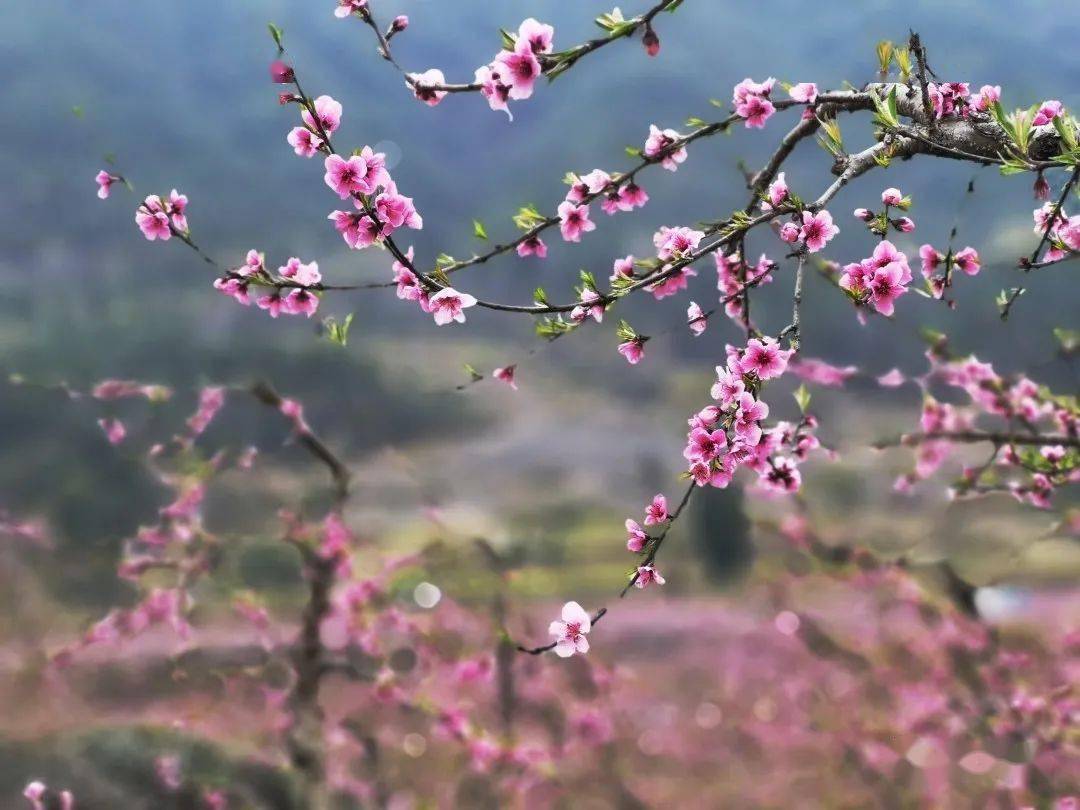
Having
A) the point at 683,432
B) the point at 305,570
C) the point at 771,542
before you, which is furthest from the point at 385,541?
the point at 771,542

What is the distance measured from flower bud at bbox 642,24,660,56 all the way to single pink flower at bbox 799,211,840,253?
0.28 meters

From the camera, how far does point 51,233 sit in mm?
2432

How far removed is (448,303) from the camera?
110 centimetres

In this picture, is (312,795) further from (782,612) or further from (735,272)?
(735,272)

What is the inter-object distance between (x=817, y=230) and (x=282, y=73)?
2.18 ft

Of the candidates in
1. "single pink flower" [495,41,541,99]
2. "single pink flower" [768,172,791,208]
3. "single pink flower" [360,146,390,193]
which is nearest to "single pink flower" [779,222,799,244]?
"single pink flower" [768,172,791,208]

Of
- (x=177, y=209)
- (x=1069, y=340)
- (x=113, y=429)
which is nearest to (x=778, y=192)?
(x=177, y=209)

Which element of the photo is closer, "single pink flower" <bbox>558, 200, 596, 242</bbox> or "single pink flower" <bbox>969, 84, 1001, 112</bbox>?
"single pink flower" <bbox>969, 84, 1001, 112</bbox>

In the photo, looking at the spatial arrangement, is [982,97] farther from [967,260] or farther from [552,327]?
[552,327]

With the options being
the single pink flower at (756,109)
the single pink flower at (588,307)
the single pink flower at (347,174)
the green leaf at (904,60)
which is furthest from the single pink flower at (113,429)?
the green leaf at (904,60)

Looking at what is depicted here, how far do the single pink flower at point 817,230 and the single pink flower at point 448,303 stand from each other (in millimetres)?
423

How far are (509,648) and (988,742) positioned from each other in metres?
1.27

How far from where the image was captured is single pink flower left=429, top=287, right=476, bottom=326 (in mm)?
1081

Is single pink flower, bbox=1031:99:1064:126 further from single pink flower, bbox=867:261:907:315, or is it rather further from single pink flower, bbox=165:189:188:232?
single pink flower, bbox=165:189:188:232
